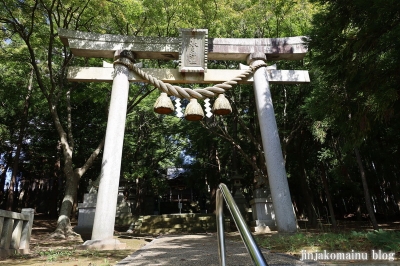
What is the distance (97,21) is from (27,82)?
5.50 m

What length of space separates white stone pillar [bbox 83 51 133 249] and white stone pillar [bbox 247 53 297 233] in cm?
303

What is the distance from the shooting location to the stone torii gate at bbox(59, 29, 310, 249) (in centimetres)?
565

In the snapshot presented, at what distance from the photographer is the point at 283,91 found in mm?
10711

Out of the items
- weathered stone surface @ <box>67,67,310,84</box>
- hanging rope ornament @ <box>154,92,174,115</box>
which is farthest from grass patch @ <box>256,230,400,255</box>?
weathered stone surface @ <box>67,67,310,84</box>

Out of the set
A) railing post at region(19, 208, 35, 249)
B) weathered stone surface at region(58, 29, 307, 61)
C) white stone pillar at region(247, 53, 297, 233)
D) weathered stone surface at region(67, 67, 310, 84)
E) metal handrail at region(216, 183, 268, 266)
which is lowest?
railing post at region(19, 208, 35, 249)

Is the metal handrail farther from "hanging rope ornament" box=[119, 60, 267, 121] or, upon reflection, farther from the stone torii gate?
the stone torii gate

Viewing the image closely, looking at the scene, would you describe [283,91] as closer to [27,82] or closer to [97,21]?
[97,21]

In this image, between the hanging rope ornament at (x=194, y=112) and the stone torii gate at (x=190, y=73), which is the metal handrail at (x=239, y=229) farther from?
the stone torii gate at (x=190, y=73)

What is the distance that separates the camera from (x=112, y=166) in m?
5.46

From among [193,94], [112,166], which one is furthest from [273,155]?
[112,166]

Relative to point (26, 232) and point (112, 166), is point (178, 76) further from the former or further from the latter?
point (26, 232)

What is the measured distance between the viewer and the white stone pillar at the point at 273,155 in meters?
5.52

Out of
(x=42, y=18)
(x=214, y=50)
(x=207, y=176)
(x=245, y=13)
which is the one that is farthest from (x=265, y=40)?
(x=207, y=176)

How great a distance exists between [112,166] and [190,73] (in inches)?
108
